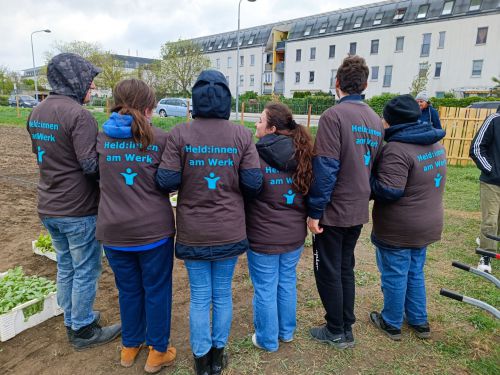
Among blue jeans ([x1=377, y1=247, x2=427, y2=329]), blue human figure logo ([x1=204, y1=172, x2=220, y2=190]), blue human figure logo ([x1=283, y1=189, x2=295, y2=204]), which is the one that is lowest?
blue jeans ([x1=377, y1=247, x2=427, y2=329])

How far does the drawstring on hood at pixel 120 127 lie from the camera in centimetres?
221

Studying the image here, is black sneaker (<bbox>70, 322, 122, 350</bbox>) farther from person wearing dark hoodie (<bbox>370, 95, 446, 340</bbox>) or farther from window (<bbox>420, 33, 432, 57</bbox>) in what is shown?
window (<bbox>420, 33, 432, 57</bbox>)

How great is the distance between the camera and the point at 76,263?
2617 mm

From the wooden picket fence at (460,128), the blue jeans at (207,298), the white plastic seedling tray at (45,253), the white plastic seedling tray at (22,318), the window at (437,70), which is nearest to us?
the blue jeans at (207,298)

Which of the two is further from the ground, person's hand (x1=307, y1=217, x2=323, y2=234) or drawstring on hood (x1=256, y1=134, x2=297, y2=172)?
drawstring on hood (x1=256, y1=134, x2=297, y2=172)

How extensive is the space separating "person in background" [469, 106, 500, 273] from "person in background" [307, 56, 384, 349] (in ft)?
7.15

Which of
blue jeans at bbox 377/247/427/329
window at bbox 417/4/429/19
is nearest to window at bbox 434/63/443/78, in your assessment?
window at bbox 417/4/429/19

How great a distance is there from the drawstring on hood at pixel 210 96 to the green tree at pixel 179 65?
38949 mm

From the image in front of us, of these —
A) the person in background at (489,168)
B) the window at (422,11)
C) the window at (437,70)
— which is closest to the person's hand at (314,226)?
the person in background at (489,168)

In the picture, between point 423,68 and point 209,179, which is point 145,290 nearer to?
point 209,179

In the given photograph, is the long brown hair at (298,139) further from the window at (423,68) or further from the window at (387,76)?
the window at (387,76)

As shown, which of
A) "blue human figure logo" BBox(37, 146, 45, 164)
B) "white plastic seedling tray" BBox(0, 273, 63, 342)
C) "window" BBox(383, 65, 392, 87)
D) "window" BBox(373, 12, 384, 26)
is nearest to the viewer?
"blue human figure logo" BBox(37, 146, 45, 164)

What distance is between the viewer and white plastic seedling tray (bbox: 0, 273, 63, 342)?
111 inches

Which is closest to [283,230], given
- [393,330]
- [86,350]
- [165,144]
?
[165,144]
